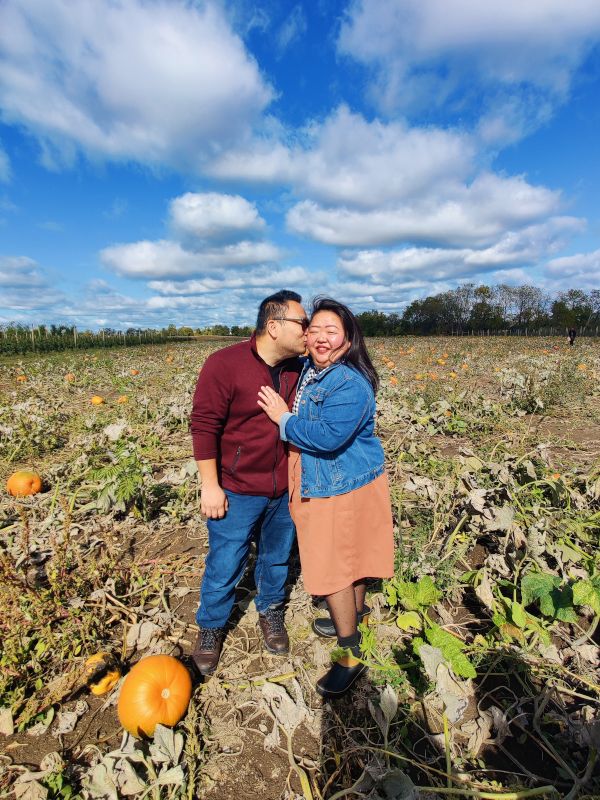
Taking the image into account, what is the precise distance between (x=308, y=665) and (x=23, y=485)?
12.8 ft

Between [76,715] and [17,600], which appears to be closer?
[76,715]

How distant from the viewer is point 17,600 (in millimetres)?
2682

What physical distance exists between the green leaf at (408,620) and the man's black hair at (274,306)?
6.70 feet

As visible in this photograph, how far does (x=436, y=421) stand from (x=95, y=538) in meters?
5.33

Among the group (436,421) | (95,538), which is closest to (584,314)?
(436,421)

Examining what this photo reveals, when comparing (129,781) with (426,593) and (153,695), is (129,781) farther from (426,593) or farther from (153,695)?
(426,593)

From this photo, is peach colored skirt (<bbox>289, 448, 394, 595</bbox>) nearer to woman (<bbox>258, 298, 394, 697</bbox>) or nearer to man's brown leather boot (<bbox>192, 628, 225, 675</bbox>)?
woman (<bbox>258, 298, 394, 697</bbox>)

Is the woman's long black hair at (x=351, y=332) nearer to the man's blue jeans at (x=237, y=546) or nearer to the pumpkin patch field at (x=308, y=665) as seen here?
the man's blue jeans at (x=237, y=546)

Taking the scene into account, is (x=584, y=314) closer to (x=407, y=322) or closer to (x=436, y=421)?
(x=407, y=322)

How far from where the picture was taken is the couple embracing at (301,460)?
2296 mm

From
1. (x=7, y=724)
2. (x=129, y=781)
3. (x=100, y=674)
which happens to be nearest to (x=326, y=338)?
(x=129, y=781)

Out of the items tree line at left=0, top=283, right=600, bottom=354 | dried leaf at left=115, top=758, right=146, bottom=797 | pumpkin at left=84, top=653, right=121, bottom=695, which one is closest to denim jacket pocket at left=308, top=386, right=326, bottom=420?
dried leaf at left=115, top=758, right=146, bottom=797

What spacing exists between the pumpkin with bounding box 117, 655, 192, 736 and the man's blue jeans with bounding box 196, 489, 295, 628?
0.37m

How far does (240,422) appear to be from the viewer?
255cm
